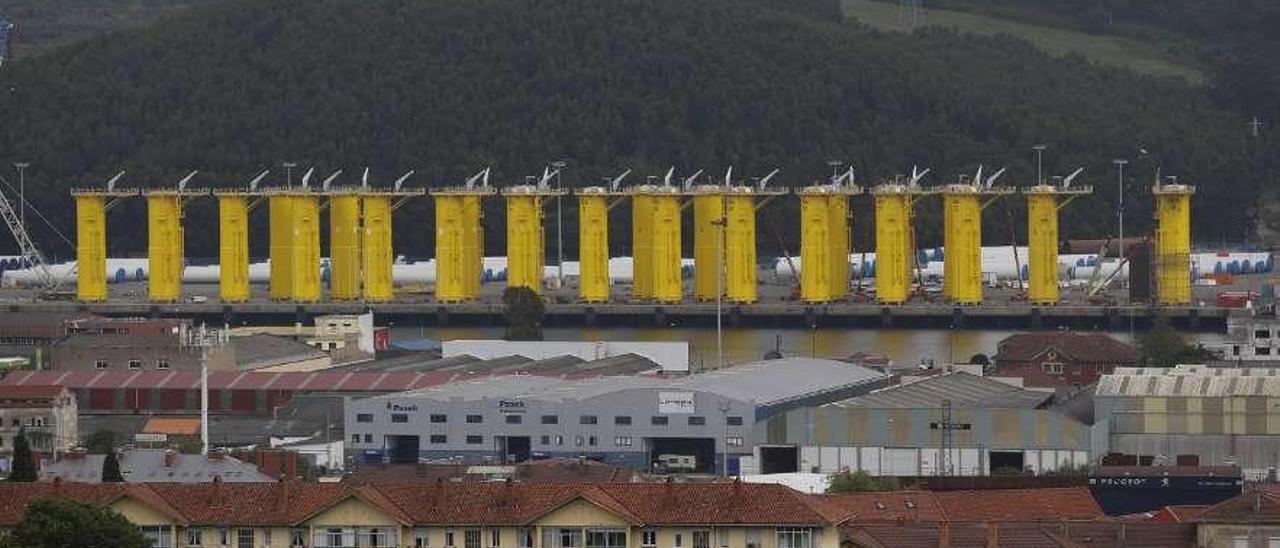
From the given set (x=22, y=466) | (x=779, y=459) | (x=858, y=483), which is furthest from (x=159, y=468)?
(x=779, y=459)

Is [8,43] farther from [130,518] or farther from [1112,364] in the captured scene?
[130,518]

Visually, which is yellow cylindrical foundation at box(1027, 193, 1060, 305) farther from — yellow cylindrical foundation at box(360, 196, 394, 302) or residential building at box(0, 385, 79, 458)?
residential building at box(0, 385, 79, 458)

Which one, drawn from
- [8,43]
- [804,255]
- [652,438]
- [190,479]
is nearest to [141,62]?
[8,43]

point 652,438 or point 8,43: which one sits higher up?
point 8,43

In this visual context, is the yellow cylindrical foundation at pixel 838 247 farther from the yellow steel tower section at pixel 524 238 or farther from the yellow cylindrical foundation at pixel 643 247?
the yellow steel tower section at pixel 524 238

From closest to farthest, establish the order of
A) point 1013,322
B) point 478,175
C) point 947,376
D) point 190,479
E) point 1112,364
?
point 190,479, point 947,376, point 1112,364, point 1013,322, point 478,175

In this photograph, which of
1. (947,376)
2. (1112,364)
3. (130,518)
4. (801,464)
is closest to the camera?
(130,518)
